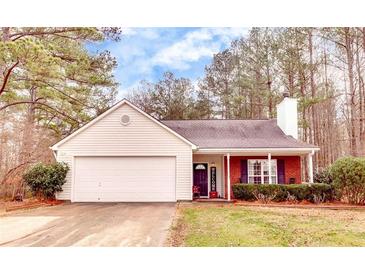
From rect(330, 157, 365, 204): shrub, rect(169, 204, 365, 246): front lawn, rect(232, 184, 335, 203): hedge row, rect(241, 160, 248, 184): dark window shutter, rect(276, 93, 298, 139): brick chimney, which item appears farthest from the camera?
rect(276, 93, 298, 139): brick chimney

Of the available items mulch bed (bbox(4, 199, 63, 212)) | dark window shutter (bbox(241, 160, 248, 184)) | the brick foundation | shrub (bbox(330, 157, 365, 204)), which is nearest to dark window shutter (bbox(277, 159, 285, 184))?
the brick foundation

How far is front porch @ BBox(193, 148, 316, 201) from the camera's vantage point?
12.8 meters

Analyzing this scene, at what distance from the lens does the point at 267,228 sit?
684cm

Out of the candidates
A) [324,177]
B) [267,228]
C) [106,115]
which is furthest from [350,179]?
[106,115]

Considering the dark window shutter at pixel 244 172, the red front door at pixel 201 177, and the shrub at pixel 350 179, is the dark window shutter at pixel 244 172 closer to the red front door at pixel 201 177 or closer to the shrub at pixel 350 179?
the red front door at pixel 201 177

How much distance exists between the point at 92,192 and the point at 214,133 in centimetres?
545

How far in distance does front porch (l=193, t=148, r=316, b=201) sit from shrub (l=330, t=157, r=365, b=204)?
6.41ft

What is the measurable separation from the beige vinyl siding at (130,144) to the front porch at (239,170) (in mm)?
1060

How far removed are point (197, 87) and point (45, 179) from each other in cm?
1063

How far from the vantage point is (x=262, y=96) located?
1852 centimetres

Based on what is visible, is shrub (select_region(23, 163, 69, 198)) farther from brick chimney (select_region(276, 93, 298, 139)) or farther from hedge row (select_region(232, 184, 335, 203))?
brick chimney (select_region(276, 93, 298, 139))

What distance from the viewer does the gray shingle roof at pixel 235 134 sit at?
488 inches
